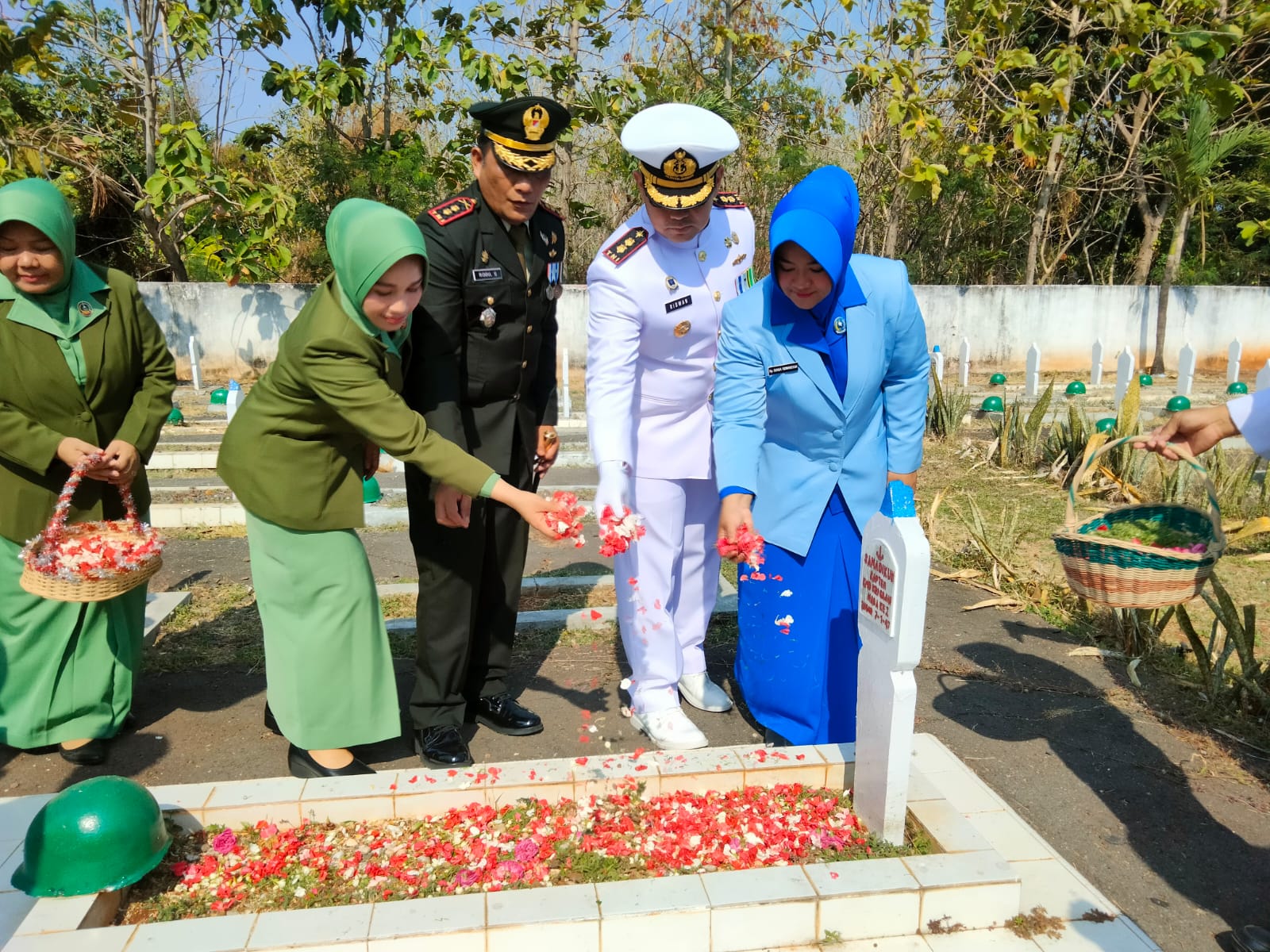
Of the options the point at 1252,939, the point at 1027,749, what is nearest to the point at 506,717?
the point at 1027,749

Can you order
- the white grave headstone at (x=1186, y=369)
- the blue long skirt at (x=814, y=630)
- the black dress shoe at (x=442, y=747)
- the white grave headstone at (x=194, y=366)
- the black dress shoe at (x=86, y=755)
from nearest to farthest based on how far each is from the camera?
the blue long skirt at (x=814, y=630), the black dress shoe at (x=442, y=747), the black dress shoe at (x=86, y=755), the white grave headstone at (x=1186, y=369), the white grave headstone at (x=194, y=366)

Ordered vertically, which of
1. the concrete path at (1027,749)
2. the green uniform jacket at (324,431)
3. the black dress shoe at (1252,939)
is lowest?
the concrete path at (1027,749)

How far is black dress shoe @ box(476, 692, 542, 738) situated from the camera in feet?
13.4

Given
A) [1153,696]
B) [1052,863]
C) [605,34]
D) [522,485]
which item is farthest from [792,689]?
[605,34]

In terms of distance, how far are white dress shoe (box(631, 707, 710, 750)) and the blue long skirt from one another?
0.34 m

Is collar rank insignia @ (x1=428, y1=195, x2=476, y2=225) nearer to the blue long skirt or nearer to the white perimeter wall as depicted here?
the blue long skirt

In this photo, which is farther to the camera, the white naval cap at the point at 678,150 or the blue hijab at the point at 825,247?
the white naval cap at the point at 678,150

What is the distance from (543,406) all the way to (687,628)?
1.17 m

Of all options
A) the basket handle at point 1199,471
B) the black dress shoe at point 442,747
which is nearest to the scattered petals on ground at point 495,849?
the black dress shoe at point 442,747

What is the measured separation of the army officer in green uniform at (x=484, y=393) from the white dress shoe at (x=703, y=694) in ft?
2.26

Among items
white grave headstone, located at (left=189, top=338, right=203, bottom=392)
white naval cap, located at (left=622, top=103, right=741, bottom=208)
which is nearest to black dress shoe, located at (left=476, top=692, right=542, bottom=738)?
A: white naval cap, located at (left=622, top=103, right=741, bottom=208)

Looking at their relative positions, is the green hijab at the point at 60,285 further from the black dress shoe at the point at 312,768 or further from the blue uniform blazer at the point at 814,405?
the blue uniform blazer at the point at 814,405

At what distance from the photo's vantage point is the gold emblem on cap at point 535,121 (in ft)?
11.1

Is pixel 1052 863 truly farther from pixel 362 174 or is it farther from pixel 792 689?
pixel 362 174
